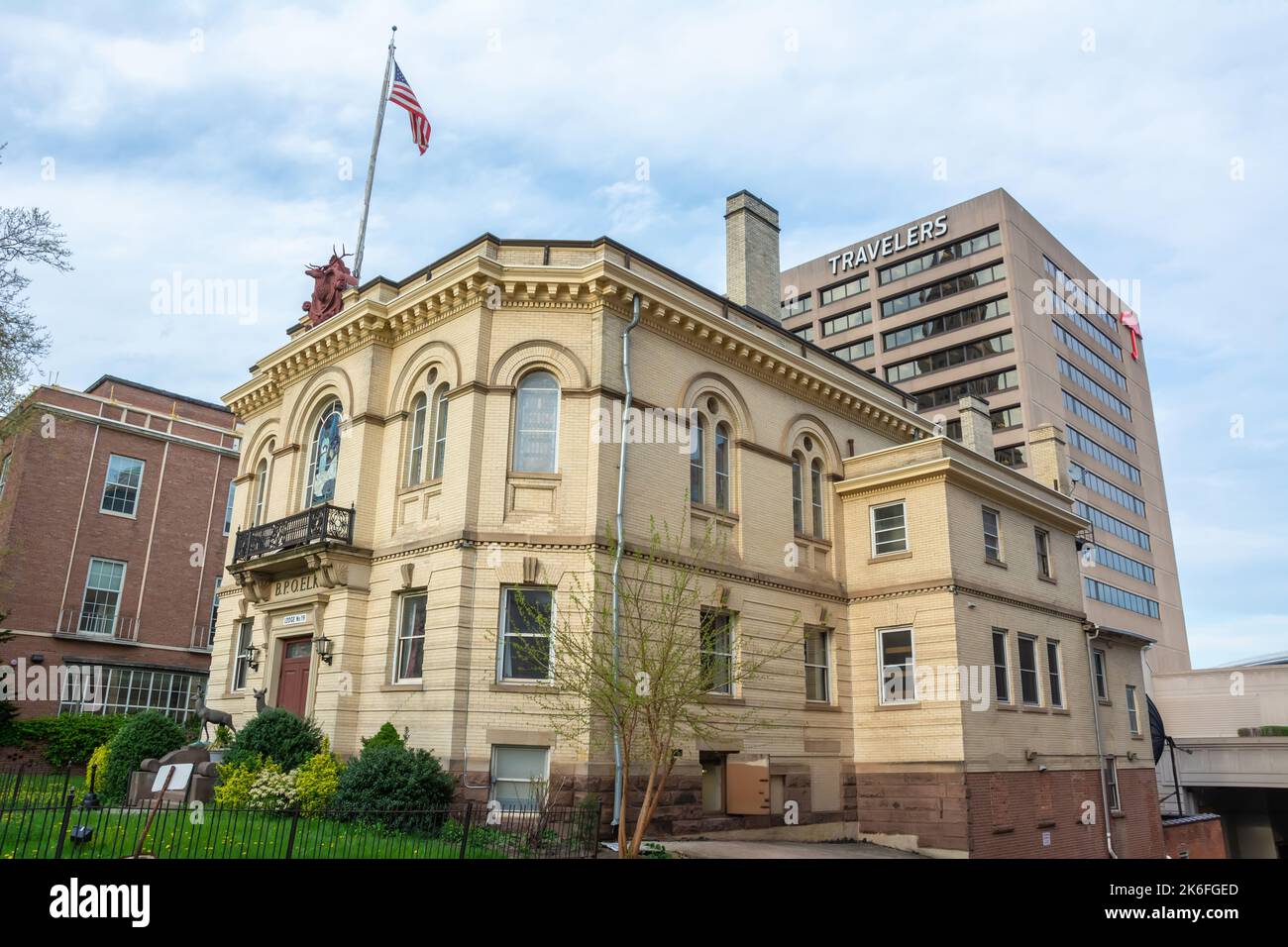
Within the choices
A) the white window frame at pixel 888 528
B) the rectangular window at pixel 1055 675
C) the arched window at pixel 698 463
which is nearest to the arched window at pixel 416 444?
the arched window at pixel 698 463

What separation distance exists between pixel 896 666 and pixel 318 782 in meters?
14.3

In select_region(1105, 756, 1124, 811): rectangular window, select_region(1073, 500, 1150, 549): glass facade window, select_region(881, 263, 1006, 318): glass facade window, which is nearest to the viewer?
select_region(1105, 756, 1124, 811): rectangular window

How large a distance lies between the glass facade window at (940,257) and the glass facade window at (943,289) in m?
1.54

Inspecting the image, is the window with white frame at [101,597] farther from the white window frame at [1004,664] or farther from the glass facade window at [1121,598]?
the glass facade window at [1121,598]

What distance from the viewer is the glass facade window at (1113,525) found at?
69.9 meters

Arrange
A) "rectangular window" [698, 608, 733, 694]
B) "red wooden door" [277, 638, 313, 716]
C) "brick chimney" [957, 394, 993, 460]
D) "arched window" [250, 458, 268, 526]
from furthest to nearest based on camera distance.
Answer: "brick chimney" [957, 394, 993, 460]
"arched window" [250, 458, 268, 526]
"red wooden door" [277, 638, 313, 716]
"rectangular window" [698, 608, 733, 694]

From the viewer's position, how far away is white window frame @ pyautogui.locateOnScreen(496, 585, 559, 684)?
736 inches

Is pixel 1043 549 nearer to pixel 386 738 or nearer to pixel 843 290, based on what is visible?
pixel 386 738

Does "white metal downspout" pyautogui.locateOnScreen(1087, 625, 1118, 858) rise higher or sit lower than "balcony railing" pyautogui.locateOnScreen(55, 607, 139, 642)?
lower

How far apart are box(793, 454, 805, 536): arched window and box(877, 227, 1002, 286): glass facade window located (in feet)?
168

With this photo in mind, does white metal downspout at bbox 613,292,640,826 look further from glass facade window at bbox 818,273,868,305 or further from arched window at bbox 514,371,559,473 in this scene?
glass facade window at bbox 818,273,868,305

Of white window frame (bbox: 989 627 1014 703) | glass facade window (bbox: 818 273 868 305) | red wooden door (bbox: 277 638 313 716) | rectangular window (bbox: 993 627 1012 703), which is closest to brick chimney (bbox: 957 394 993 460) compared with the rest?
white window frame (bbox: 989 627 1014 703)

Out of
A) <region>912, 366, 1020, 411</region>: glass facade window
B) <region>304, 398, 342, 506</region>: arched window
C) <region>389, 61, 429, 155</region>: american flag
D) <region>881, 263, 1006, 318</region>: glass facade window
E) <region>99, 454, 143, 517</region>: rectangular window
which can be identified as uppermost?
<region>881, 263, 1006, 318</region>: glass facade window

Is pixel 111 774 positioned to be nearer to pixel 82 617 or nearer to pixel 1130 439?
pixel 82 617
